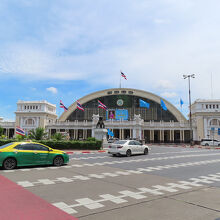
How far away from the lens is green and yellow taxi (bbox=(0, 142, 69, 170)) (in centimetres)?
1159

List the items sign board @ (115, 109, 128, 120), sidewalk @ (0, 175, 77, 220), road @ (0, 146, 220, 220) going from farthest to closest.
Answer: sign board @ (115, 109, 128, 120) → road @ (0, 146, 220, 220) → sidewalk @ (0, 175, 77, 220)

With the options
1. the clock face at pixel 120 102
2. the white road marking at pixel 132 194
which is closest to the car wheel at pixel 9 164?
the white road marking at pixel 132 194

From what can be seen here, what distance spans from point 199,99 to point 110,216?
71.2 meters

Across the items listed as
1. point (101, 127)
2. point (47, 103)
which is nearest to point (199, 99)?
point (101, 127)

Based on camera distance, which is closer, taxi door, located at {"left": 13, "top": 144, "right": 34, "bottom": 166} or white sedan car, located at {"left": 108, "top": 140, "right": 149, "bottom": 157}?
taxi door, located at {"left": 13, "top": 144, "right": 34, "bottom": 166}

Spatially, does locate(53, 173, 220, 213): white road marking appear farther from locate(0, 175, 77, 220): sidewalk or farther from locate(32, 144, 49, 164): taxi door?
locate(32, 144, 49, 164): taxi door

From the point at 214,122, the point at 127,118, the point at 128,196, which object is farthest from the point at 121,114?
the point at 128,196

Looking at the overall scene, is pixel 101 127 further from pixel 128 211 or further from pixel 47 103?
pixel 47 103

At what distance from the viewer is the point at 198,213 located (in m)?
5.35

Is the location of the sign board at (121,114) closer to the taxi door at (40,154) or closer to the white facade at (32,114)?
the white facade at (32,114)

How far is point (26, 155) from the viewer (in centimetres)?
1213

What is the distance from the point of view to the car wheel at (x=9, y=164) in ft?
37.7

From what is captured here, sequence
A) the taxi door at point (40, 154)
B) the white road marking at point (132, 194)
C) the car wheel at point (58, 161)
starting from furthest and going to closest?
the car wheel at point (58, 161)
the taxi door at point (40, 154)
the white road marking at point (132, 194)

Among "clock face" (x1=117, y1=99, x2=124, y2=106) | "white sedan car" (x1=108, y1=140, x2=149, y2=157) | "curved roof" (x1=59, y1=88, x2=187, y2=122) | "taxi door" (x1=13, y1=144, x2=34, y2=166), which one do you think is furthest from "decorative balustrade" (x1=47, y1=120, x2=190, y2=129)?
"taxi door" (x1=13, y1=144, x2=34, y2=166)
